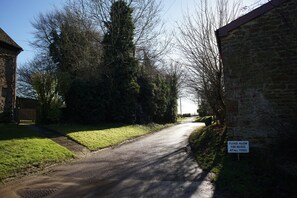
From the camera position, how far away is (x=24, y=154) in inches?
424

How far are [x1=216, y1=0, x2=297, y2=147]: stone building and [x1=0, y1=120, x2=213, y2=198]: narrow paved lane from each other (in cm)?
276

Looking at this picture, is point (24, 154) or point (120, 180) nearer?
point (120, 180)

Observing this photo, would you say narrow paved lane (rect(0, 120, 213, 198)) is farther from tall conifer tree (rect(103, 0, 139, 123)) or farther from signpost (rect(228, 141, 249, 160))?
tall conifer tree (rect(103, 0, 139, 123))

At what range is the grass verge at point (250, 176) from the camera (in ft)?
21.3

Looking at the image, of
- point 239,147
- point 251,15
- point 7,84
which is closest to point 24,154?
point 239,147

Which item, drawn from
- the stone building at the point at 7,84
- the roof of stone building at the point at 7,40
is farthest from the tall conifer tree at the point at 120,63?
the stone building at the point at 7,84

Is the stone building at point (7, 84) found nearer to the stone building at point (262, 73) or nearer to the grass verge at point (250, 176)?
the grass verge at point (250, 176)

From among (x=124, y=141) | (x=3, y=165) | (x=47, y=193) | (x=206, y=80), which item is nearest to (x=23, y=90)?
(x=124, y=141)

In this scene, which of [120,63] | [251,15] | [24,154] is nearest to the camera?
[251,15]

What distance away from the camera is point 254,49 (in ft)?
34.2

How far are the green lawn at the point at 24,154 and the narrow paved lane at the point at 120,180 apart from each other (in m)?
0.73

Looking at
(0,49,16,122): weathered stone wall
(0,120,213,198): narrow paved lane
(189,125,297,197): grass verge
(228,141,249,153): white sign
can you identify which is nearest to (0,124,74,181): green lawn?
(0,120,213,198): narrow paved lane

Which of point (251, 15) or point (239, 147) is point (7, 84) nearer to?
point (251, 15)

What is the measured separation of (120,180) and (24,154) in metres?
4.81
